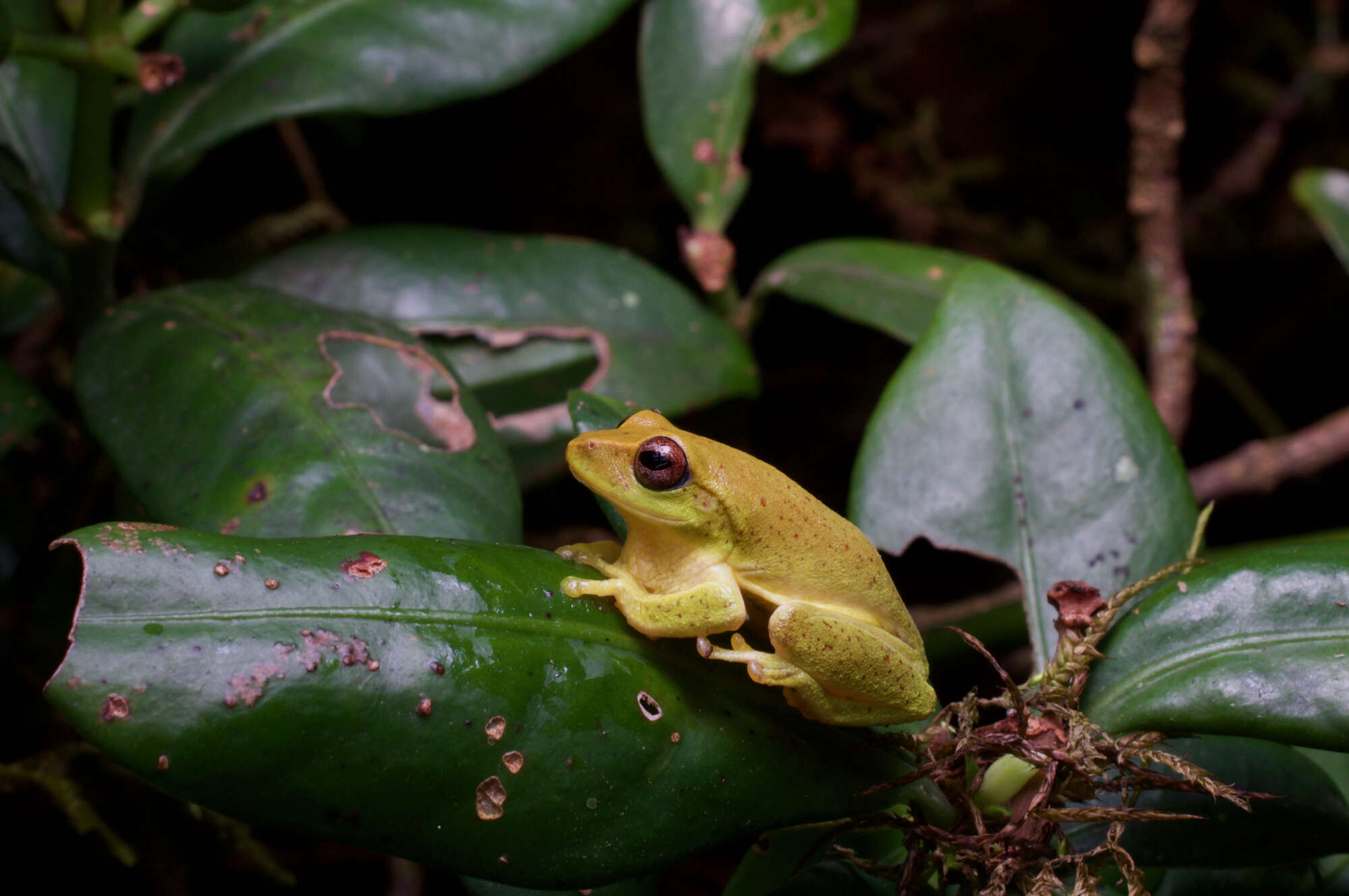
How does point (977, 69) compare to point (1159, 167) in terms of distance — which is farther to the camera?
point (977, 69)

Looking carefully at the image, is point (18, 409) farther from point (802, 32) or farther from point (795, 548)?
point (802, 32)

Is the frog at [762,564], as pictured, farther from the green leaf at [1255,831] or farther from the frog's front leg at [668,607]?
the green leaf at [1255,831]

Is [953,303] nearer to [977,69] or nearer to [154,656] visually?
[154,656]

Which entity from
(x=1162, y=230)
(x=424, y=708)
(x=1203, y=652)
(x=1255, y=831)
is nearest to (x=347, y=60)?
(x=424, y=708)

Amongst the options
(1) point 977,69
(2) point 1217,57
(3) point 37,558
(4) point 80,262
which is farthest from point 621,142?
(2) point 1217,57

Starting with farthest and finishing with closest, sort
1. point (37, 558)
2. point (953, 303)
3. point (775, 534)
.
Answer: point (37, 558) → point (953, 303) → point (775, 534)

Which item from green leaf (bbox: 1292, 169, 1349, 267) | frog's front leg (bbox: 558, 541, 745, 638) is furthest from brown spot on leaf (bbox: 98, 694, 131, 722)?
green leaf (bbox: 1292, 169, 1349, 267)

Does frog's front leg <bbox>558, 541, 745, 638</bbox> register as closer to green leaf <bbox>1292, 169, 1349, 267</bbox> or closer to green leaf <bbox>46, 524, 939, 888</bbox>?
green leaf <bbox>46, 524, 939, 888</bbox>

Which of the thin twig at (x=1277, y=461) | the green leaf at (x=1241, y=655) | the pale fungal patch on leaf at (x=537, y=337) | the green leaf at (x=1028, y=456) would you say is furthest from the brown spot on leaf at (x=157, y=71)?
the thin twig at (x=1277, y=461)
